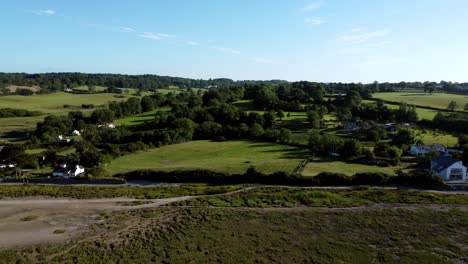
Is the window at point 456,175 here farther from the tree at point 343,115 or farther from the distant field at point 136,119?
the distant field at point 136,119

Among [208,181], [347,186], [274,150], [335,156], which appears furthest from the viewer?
[274,150]

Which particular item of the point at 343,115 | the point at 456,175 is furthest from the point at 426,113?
the point at 456,175

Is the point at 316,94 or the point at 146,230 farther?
the point at 316,94

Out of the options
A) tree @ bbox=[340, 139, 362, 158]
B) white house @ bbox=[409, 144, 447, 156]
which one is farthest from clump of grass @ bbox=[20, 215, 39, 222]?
white house @ bbox=[409, 144, 447, 156]

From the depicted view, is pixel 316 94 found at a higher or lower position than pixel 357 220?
higher

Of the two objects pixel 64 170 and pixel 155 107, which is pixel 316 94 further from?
pixel 64 170

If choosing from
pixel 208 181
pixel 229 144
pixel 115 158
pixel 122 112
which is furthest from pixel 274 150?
pixel 122 112

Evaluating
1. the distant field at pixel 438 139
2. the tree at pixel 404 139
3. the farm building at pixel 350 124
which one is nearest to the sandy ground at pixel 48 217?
the tree at pixel 404 139
